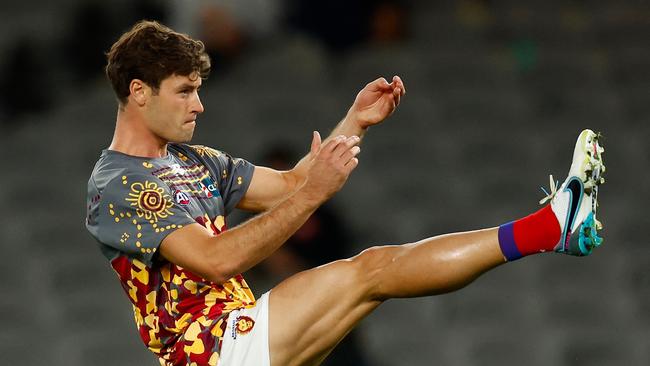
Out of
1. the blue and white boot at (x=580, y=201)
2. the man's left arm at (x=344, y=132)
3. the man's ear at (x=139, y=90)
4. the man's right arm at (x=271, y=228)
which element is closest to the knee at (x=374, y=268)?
the man's right arm at (x=271, y=228)

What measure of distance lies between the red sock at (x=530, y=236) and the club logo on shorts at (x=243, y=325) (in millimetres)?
844

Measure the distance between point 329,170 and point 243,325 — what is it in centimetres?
61

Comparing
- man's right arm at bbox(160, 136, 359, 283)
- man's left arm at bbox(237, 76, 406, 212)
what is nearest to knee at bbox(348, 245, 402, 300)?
man's right arm at bbox(160, 136, 359, 283)

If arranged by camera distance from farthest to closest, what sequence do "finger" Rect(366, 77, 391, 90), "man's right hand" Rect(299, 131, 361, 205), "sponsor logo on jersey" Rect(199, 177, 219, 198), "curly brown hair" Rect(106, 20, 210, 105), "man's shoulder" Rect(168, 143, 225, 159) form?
"finger" Rect(366, 77, 391, 90), "man's shoulder" Rect(168, 143, 225, 159), "sponsor logo on jersey" Rect(199, 177, 219, 198), "curly brown hair" Rect(106, 20, 210, 105), "man's right hand" Rect(299, 131, 361, 205)

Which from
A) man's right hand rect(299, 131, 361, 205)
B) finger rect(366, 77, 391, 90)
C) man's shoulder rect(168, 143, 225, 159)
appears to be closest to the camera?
man's right hand rect(299, 131, 361, 205)

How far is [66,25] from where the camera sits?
28.8 feet

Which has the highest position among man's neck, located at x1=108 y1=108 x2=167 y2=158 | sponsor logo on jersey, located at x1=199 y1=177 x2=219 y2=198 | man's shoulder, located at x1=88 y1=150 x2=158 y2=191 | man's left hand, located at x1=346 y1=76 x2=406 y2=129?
man's left hand, located at x1=346 y1=76 x2=406 y2=129

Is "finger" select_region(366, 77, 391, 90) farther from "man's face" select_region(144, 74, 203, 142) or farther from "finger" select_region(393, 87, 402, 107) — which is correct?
"man's face" select_region(144, 74, 203, 142)

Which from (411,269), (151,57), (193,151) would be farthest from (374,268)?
(151,57)

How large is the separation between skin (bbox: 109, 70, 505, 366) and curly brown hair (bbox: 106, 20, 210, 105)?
3 cm

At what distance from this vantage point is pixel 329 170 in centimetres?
377

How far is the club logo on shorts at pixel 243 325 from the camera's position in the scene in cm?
398

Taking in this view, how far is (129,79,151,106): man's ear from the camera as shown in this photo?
159 inches

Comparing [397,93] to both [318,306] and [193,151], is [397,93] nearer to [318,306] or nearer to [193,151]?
[193,151]
